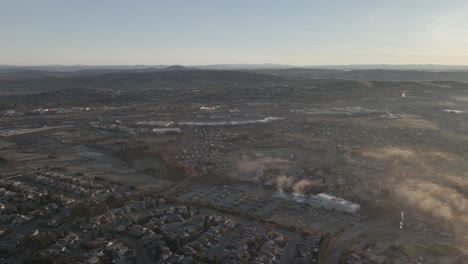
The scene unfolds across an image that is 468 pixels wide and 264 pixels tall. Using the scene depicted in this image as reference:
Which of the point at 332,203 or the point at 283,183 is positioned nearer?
the point at 332,203

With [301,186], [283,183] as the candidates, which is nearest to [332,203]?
[301,186]

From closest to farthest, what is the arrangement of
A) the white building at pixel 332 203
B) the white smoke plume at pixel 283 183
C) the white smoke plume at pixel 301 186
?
the white building at pixel 332 203 → the white smoke plume at pixel 301 186 → the white smoke plume at pixel 283 183

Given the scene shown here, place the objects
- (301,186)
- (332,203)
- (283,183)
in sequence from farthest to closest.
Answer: (283,183) → (301,186) → (332,203)

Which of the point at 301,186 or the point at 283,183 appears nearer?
the point at 301,186

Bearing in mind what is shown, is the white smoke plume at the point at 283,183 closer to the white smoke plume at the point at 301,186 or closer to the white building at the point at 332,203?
the white smoke plume at the point at 301,186

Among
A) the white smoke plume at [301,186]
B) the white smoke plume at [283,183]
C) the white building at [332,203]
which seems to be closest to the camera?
the white building at [332,203]

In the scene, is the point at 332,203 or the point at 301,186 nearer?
the point at 332,203

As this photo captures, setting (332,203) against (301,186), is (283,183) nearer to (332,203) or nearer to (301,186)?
(301,186)

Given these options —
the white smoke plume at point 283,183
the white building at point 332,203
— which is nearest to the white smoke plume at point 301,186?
the white smoke plume at point 283,183

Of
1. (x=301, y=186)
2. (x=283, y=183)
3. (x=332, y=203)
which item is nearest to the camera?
(x=332, y=203)
